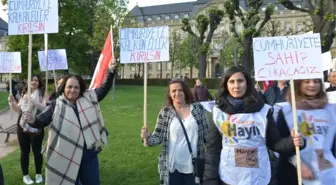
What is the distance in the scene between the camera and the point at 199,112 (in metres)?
4.54

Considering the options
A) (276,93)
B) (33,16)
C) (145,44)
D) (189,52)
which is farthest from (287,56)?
(189,52)

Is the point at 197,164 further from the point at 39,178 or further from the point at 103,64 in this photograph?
the point at 39,178

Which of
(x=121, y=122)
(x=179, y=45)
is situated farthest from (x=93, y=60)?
(x=121, y=122)

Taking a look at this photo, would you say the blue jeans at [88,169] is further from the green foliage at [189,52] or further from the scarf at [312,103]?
the green foliage at [189,52]

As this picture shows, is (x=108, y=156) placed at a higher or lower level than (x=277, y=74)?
lower

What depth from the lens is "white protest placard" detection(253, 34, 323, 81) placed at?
12.2 ft

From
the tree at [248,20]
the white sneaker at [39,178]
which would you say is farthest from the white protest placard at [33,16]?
the tree at [248,20]

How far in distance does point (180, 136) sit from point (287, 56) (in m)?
1.38


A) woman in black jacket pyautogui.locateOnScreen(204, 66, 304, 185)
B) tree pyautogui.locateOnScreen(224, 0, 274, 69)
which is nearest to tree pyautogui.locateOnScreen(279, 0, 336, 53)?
tree pyautogui.locateOnScreen(224, 0, 274, 69)

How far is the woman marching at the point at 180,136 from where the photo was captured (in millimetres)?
4395

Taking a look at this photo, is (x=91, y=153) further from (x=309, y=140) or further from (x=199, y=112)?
(x=309, y=140)

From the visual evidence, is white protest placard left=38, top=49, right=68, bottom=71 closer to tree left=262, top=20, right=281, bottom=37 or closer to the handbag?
the handbag

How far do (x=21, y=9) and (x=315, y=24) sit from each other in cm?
1125

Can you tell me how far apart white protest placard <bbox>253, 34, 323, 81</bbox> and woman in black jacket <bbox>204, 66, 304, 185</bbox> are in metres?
0.32
